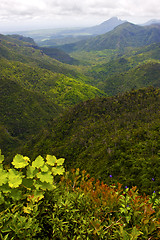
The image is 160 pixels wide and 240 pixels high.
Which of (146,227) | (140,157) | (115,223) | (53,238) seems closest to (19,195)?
(53,238)

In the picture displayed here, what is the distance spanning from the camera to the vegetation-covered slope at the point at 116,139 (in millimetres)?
28278

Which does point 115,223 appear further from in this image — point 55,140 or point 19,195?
point 55,140

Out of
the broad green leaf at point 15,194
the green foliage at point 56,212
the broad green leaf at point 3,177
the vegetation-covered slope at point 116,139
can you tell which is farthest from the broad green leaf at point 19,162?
the vegetation-covered slope at point 116,139

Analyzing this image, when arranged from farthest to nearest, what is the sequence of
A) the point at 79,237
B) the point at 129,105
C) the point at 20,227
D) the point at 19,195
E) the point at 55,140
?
the point at 55,140 < the point at 129,105 < the point at 19,195 < the point at 79,237 < the point at 20,227

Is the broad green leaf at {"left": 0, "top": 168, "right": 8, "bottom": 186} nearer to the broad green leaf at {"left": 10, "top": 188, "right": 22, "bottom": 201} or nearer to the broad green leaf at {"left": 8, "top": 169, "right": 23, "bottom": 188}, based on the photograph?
the broad green leaf at {"left": 8, "top": 169, "right": 23, "bottom": 188}

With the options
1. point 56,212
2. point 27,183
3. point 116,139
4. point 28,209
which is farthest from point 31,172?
point 116,139

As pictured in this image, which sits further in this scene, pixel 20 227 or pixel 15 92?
pixel 15 92

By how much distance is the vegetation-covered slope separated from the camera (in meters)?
28.3

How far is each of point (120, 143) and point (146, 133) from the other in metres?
7.75

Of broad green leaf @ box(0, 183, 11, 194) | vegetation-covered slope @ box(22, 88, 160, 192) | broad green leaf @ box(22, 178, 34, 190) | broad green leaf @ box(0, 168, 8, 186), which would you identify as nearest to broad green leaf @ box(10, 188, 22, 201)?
broad green leaf @ box(0, 183, 11, 194)

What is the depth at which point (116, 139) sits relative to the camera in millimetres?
44688

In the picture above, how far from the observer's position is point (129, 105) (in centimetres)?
8269

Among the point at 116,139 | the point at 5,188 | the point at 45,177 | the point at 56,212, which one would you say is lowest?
the point at 116,139

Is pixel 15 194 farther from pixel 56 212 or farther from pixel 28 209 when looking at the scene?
pixel 56 212
